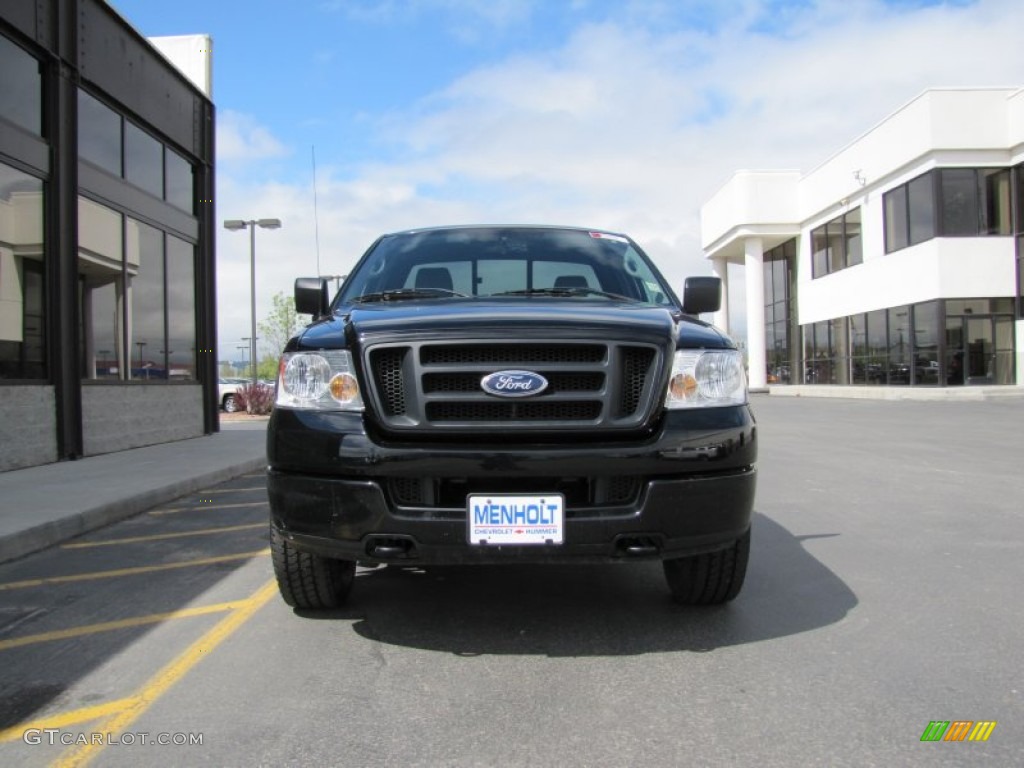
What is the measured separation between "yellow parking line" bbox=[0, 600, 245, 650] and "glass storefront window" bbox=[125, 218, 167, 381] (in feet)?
29.3

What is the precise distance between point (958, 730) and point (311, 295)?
3.43 metres

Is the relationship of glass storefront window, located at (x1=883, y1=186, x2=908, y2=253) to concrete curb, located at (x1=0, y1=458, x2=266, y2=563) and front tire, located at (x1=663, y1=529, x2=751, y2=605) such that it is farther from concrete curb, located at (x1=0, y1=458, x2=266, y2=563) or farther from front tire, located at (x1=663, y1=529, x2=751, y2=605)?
front tire, located at (x1=663, y1=529, x2=751, y2=605)

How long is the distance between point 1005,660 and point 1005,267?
24.8 meters

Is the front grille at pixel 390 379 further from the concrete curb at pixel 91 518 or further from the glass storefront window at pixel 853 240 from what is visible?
the glass storefront window at pixel 853 240

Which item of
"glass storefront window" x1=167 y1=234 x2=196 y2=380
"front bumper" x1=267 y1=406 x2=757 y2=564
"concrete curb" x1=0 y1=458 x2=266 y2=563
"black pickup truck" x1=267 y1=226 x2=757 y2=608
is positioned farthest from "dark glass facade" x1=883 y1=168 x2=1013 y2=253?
"front bumper" x1=267 y1=406 x2=757 y2=564

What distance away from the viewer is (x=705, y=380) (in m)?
3.38

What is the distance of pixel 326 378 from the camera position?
3361 millimetres

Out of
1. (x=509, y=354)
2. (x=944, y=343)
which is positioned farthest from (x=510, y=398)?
(x=944, y=343)

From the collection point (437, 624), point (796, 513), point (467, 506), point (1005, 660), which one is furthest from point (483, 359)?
point (796, 513)

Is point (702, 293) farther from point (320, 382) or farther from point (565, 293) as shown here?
point (320, 382)

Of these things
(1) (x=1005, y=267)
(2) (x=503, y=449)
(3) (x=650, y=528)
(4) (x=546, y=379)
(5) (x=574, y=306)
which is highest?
(1) (x=1005, y=267)

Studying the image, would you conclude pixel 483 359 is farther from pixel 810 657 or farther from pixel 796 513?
pixel 796 513

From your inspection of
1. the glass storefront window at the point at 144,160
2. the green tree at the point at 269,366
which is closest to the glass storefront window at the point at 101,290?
the glass storefront window at the point at 144,160

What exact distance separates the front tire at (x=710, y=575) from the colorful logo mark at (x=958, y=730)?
106 cm
